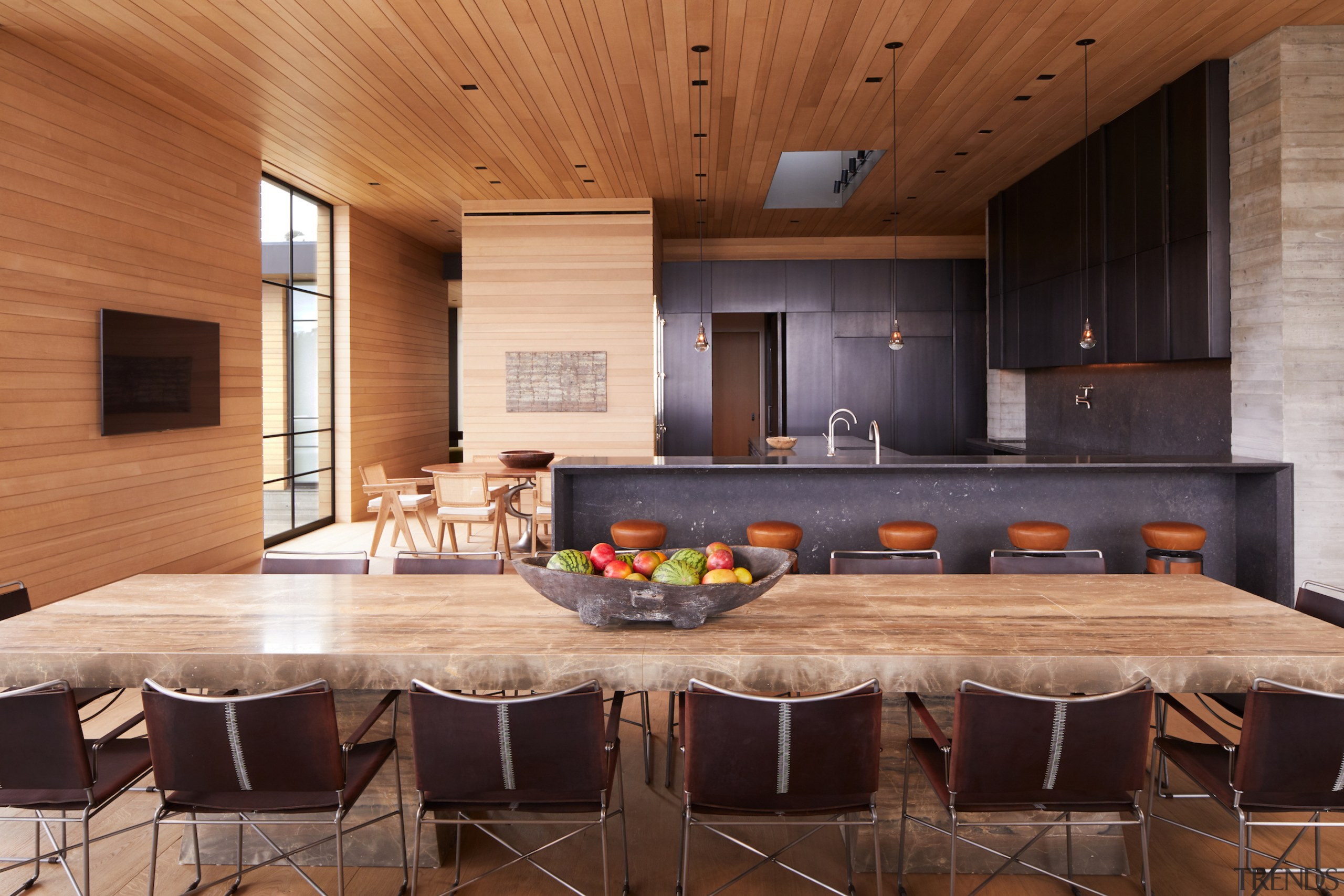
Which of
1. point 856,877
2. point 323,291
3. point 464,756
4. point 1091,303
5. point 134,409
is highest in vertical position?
point 323,291

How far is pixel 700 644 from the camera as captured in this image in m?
2.14

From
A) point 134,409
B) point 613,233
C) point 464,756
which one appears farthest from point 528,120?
point 464,756

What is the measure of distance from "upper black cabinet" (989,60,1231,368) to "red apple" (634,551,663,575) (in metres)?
4.27

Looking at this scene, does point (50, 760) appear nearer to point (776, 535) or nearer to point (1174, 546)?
point (776, 535)

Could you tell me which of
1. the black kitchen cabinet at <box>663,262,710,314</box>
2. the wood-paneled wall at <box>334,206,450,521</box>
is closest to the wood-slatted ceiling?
the wood-paneled wall at <box>334,206,450,521</box>

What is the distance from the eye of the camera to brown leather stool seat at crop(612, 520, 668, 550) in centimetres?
460

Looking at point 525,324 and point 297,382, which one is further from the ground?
point 525,324

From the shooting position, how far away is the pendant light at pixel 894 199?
489 centimetres

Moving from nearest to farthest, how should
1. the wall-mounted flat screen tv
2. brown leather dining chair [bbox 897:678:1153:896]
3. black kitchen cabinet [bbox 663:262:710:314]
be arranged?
brown leather dining chair [bbox 897:678:1153:896], the wall-mounted flat screen tv, black kitchen cabinet [bbox 663:262:710:314]

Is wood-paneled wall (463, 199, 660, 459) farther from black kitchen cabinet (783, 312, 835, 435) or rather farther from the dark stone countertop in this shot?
the dark stone countertop

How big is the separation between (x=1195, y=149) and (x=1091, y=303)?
1.48m

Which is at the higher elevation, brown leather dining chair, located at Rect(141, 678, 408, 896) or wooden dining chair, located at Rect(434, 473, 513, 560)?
wooden dining chair, located at Rect(434, 473, 513, 560)

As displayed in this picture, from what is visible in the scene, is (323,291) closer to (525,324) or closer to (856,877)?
(525,324)

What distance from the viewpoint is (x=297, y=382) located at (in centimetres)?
840
